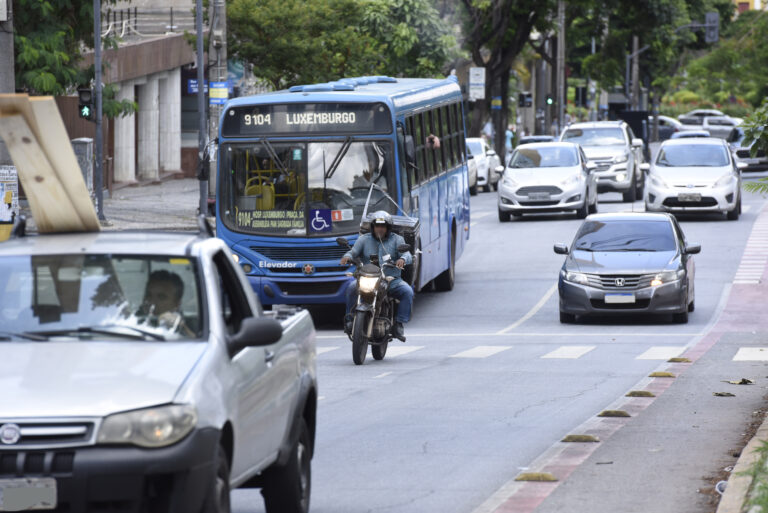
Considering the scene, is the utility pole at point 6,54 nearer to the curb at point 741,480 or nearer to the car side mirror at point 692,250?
the car side mirror at point 692,250

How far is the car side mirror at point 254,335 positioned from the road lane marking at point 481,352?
1118 cm

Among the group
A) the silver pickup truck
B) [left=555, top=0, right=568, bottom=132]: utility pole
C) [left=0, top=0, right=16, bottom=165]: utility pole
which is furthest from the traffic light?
[left=555, top=0, right=568, bottom=132]: utility pole

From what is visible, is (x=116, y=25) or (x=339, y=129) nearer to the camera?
(x=339, y=129)

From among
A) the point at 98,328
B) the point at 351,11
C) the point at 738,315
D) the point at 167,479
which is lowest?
the point at 738,315

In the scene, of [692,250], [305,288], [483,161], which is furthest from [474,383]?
[483,161]

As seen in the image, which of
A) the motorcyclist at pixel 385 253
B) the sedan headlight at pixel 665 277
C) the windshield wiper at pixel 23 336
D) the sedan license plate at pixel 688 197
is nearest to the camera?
the windshield wiper at pixel 23 336

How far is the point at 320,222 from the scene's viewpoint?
2092 centimetres

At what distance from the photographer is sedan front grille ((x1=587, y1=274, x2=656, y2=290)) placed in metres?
21.6

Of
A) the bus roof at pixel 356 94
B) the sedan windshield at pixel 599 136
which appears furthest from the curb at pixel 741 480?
the sedan windshield at pixel 599 136

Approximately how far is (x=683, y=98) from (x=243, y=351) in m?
120

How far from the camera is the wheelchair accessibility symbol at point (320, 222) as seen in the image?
20.9m

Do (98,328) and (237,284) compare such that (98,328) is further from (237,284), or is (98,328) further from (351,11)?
(351,11)

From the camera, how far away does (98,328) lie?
6.79 metres

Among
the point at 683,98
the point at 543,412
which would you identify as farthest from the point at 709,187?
the point at 683,98
